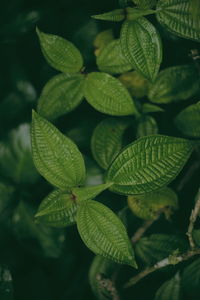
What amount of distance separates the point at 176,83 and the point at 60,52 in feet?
1.17

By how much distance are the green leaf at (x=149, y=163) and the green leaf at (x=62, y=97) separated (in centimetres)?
25

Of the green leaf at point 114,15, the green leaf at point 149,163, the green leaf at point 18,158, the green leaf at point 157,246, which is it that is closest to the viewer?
the green leaf at point 149,163

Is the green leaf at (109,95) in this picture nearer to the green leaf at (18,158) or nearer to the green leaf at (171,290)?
the green leaf at (18,158)

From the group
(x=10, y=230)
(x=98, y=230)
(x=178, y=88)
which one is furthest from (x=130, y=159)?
(x=10, y=230)

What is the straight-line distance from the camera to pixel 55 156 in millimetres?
870

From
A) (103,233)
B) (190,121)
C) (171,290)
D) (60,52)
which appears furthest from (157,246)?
(60,52)

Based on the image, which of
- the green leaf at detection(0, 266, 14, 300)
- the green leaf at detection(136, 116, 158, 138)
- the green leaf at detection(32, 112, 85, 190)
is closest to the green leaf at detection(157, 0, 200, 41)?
the green leaf at detection(136, 116, 158, 138)

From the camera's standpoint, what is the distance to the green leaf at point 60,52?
3.23ft

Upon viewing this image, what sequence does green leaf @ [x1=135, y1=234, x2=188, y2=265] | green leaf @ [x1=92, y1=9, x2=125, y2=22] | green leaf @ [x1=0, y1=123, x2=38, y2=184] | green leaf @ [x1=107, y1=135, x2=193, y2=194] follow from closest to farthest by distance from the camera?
green leaf @ [x1=107, y1=135, x2=193, y2=194] < green leaf @ [x1=92, y1=9, x2=125, y2=22] < green leaf @ [x1=135, y1=234, x2=188, y2=265] < green leaf @ [x1=0, y1=123, x2=38, y2=184]

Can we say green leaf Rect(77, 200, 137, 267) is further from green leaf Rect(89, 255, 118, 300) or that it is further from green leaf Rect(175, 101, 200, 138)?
green leaf Rect(175, 101, 200, 138)

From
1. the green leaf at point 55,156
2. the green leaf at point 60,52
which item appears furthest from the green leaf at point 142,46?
the green leaf at point 55,156

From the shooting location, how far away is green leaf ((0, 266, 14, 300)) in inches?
42.8

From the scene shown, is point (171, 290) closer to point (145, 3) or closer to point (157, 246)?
point (157, 246)

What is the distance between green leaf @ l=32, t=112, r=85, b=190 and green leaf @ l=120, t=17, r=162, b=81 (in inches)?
10.3
